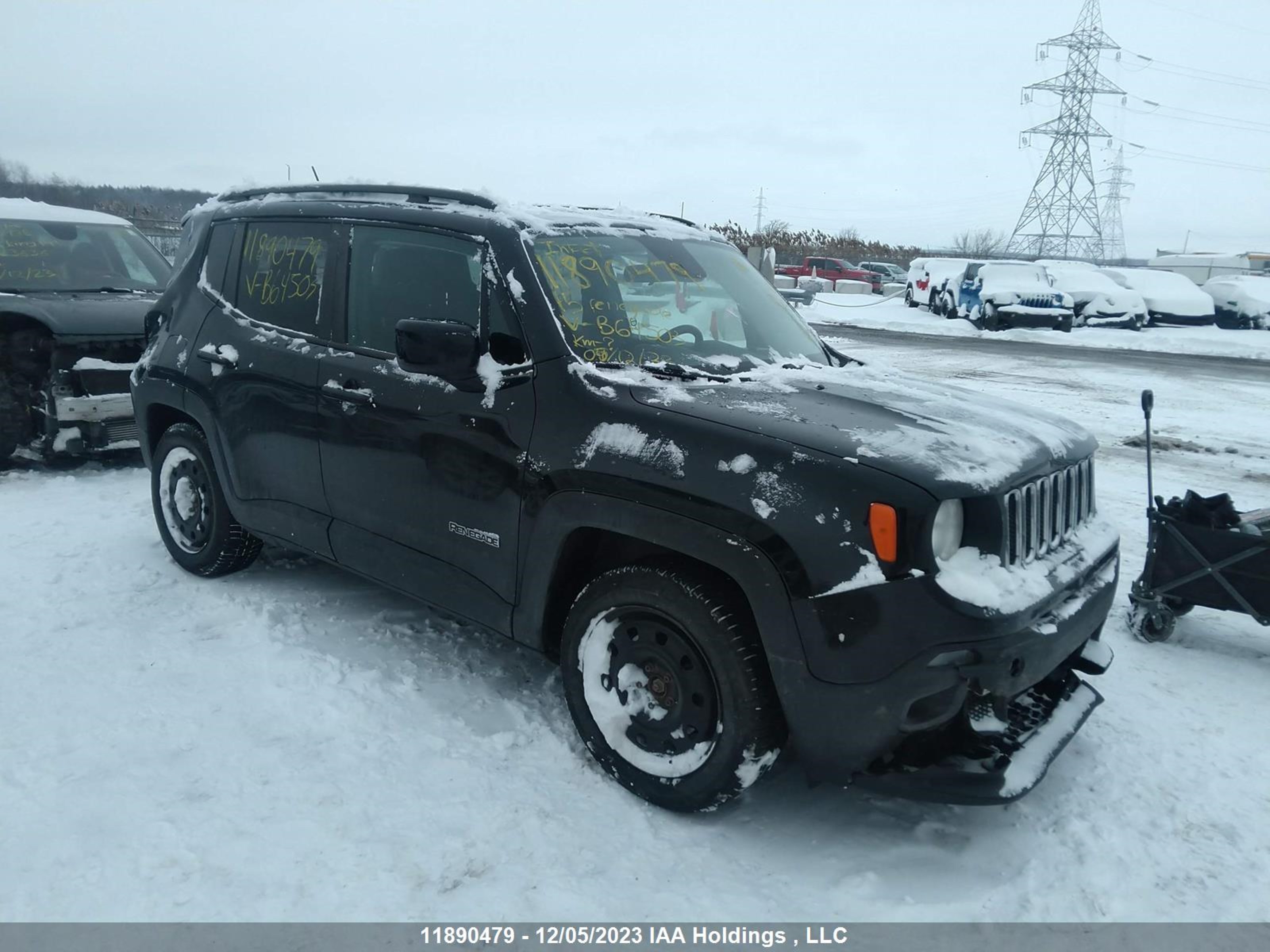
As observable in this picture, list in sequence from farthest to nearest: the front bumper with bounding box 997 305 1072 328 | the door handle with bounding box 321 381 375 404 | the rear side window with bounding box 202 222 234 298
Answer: the front bumper with bounding box 997 305 1072 328 < the rear side window with bounding box 202 222 234 298 < the door handle with bounding box 321 381 375 404

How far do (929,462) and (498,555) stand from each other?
159cm

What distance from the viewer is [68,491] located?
6660 mm

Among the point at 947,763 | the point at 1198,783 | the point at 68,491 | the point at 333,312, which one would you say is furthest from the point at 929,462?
the point at 68,491

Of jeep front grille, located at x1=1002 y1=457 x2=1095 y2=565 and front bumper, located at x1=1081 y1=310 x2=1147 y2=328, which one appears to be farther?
front bumper, located at x1=1081 y1=310 x2=1147 y2=328

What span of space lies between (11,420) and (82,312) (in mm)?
974

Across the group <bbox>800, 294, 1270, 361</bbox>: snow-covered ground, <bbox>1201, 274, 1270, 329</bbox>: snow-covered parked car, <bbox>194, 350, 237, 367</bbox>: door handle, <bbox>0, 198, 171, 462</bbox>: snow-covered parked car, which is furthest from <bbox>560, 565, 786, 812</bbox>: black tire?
<bbox>1201, 274, 1270, 329</bbox>: snow-covered parked car

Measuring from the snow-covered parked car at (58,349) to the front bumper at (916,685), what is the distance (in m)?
5.72

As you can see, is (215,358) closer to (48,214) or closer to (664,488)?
(664,488)

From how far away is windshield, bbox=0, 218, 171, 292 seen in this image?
727cm

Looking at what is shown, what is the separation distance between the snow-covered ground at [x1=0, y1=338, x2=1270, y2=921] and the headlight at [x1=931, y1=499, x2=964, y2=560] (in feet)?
3.42

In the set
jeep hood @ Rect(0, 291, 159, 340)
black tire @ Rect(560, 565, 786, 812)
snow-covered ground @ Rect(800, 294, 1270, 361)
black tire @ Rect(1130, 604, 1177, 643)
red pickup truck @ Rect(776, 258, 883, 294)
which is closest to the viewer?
black tire @ Rect(560, 565, 786, 812)

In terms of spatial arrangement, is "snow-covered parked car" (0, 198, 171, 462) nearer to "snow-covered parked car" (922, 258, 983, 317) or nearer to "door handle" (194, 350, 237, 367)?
"door handle" (194, 350, 237, 367)

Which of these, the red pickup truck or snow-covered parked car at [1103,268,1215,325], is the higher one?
the red pickup truck

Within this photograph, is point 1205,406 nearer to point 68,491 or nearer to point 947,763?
point 947,763
